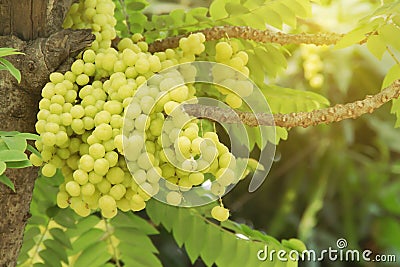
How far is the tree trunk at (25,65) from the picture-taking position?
1.87 feet

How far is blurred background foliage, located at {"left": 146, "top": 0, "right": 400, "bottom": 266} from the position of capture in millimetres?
1630

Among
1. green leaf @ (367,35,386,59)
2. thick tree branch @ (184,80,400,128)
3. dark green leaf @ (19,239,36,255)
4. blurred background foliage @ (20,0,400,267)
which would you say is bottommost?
blurred background foliage @ (20,0,400,267)

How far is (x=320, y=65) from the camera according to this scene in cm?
157

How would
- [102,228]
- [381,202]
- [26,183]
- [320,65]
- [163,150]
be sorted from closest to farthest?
[163,150]
[26,183]
[102,228]
[320,65]
[381,202]

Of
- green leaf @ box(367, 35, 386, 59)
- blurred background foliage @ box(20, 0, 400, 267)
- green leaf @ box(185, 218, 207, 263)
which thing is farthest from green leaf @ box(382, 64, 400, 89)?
blurred background foliage @ box(20, 0, 400, 267)

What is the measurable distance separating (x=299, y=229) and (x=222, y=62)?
1.09m

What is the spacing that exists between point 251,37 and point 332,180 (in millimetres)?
1151

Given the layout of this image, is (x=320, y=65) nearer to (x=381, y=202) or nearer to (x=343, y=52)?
(x=343, y=52)

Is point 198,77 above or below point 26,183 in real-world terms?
above

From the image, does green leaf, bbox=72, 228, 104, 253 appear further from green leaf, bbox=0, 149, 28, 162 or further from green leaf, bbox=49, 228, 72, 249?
green leaf, bbox=0, 149, 28, 162

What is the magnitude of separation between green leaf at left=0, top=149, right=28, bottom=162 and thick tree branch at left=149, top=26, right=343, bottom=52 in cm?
19

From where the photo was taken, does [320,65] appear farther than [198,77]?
Yes

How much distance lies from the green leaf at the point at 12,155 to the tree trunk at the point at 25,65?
0.10 meters

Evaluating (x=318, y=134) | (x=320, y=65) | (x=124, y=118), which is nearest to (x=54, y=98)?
(x=124, y=118)
